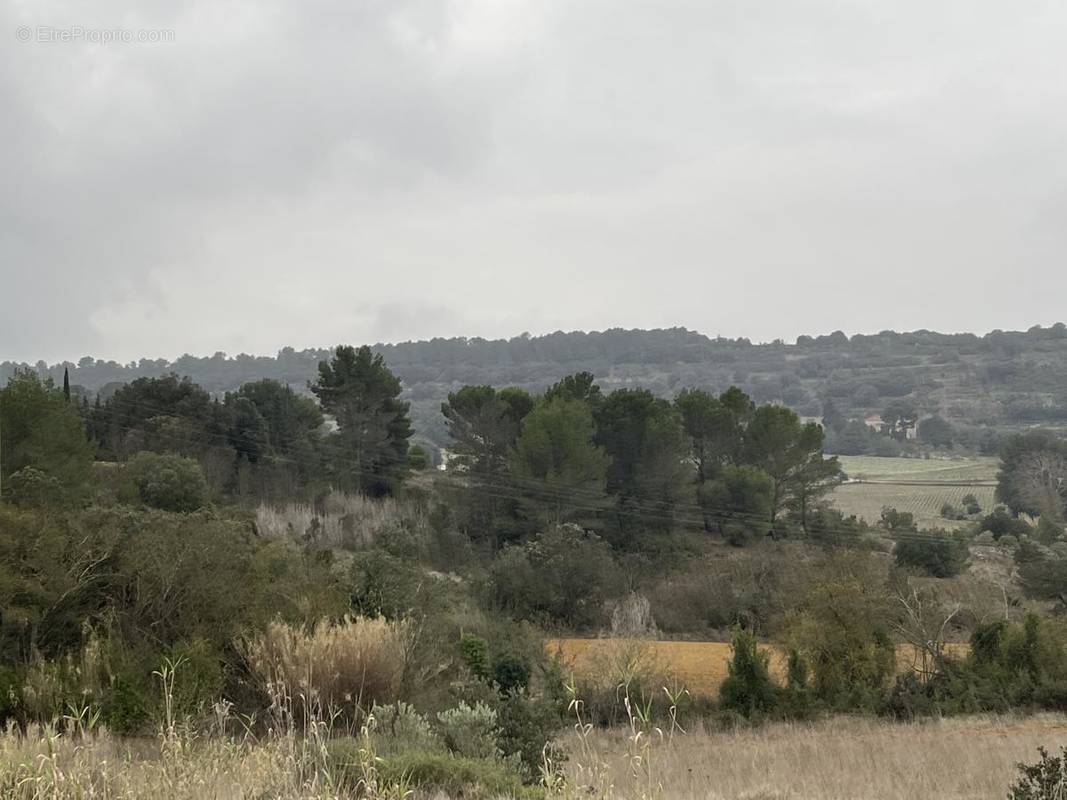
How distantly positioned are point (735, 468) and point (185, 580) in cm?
4339

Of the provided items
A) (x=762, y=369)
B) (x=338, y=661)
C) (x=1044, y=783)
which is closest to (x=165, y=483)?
(x=338, y=661)

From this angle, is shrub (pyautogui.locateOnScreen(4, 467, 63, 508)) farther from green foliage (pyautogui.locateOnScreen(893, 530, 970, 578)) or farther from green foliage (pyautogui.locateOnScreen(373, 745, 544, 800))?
green foliage (pyautogui.locateOnScreen(893, 530, 970, 578))

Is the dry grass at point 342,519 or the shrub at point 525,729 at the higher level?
the shrub at point 525,729

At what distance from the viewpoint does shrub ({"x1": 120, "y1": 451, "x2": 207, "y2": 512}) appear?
40.8m

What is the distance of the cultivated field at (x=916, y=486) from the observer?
79.2 metres

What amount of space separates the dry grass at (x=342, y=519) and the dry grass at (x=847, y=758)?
84.0ft

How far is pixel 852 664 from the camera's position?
24.6 metres

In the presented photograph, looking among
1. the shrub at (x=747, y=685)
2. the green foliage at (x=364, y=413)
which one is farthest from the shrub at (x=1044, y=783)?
Answer: the green foliage at (x=364, y=413)

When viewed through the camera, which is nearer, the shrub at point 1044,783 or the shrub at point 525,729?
the shrub at point 1044,783

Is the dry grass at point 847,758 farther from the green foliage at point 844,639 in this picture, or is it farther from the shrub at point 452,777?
the green foliage at point 844,639

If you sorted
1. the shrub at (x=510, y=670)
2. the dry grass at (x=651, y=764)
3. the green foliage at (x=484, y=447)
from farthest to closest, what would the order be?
the green foliage at (x=484, y=447) → the shrub at (x=510, y=670) → the dry grass at (x=651, y=764)

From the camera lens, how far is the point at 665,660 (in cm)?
2792

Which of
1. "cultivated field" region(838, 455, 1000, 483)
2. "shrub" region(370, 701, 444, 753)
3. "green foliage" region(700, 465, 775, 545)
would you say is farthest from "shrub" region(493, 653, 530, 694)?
"cultivated field" region(838, 455, 1000, 483)

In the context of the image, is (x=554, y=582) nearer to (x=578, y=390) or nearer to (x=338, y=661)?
(x=578, y=390)
